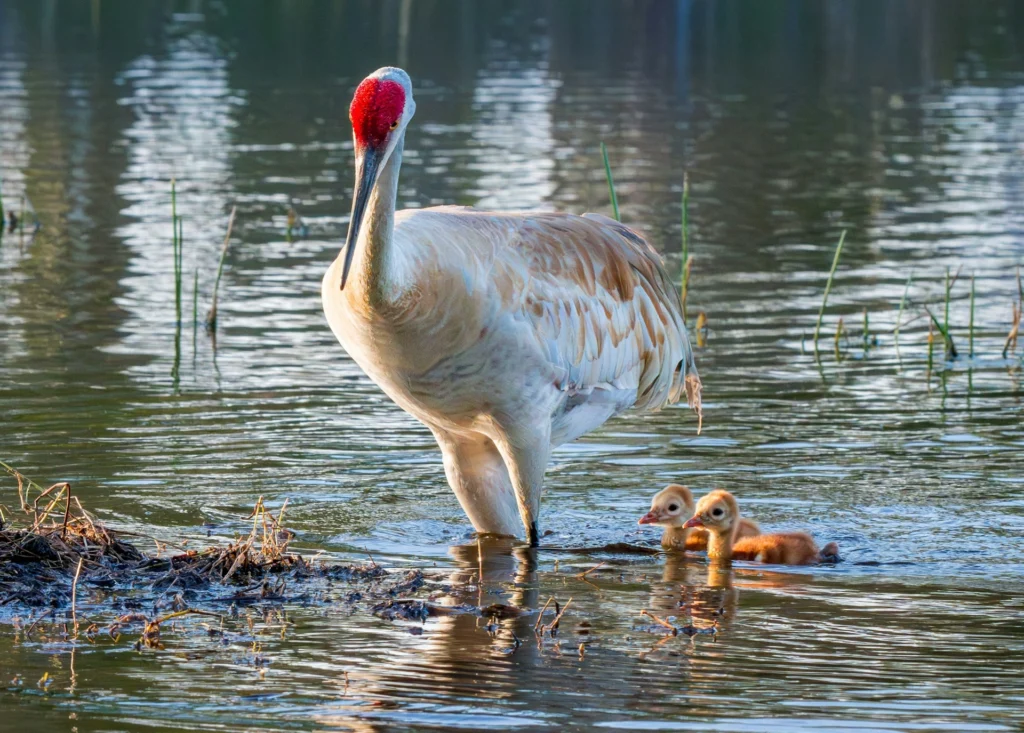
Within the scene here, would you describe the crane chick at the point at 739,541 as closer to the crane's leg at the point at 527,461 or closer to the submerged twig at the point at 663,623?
the crane's leg at the point at 527,461

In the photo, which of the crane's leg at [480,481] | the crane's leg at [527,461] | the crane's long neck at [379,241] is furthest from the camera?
the crane's leg at [480,481]

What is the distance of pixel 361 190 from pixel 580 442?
3.99m

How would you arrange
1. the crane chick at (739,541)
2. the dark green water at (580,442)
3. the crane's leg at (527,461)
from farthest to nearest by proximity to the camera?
the crane chick at (739,541) < the crane's leg at (527,461) < the dark green water at (580,442)

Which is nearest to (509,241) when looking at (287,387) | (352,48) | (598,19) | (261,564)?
(261,564)

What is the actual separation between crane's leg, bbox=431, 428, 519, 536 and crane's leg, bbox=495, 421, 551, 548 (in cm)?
18

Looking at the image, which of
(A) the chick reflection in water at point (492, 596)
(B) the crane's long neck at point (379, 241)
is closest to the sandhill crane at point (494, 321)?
(B) the crane's long neck at point (379, 241)

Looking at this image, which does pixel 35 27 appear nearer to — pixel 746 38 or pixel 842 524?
pixel 746 38

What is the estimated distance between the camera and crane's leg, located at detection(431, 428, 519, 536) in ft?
24.8

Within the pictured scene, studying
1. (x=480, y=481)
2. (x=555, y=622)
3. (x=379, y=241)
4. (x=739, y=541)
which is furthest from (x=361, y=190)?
(x=739, y=541)

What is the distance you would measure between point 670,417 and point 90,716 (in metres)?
5.45

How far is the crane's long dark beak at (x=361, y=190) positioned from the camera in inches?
226

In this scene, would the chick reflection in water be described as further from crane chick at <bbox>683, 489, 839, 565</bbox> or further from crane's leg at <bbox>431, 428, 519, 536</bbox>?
crane chick at <bbox>683, 489, 839, 565</bbox>

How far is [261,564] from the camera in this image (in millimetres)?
6805

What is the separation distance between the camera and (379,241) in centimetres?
607
